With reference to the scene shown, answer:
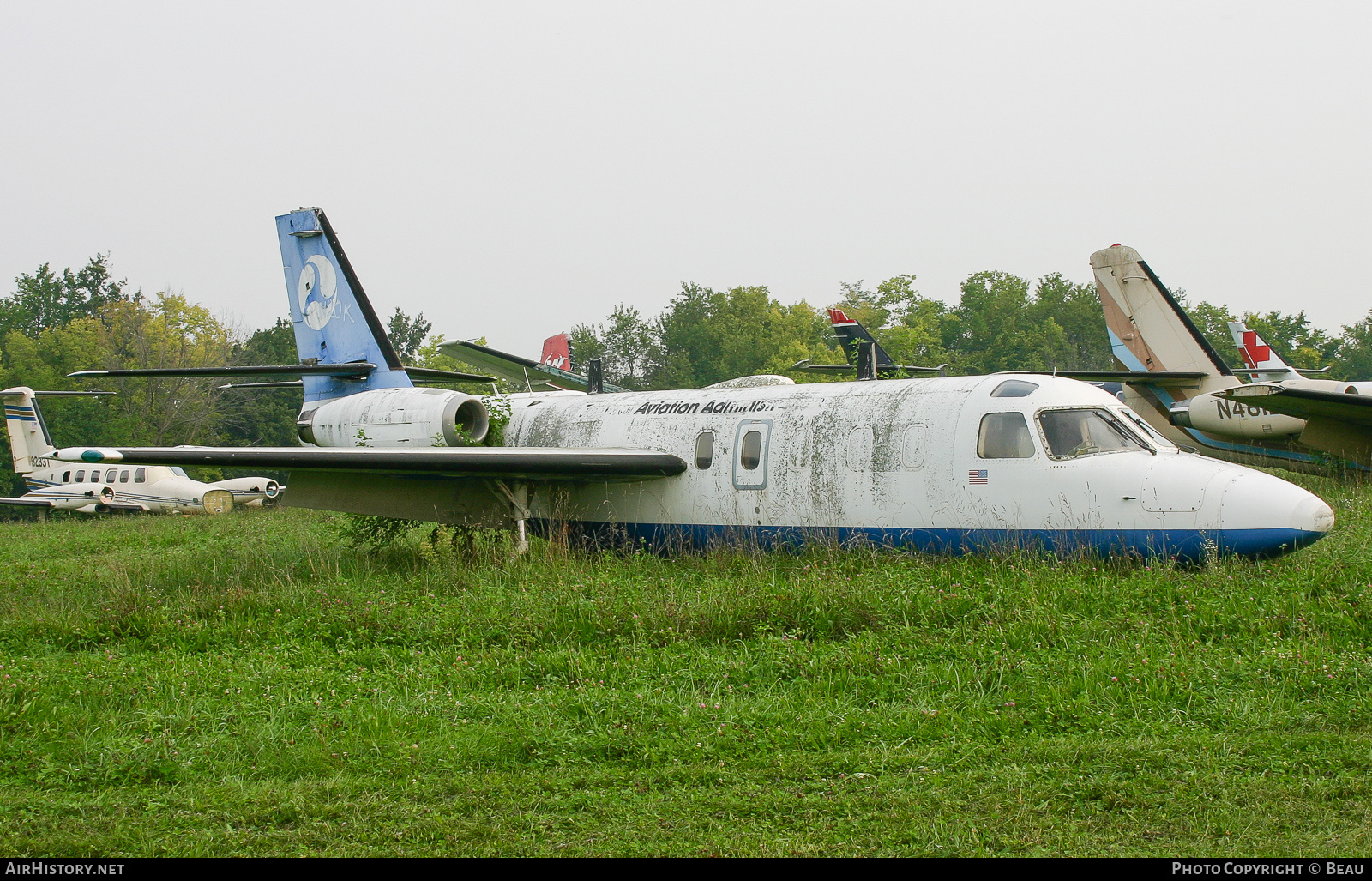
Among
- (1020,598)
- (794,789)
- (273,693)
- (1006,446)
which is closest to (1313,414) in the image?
(1006,446)

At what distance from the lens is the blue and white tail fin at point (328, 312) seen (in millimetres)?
14914

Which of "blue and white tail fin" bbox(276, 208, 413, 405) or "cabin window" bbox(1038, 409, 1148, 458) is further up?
"blue and white tail fin" bbox(276, 208, 413, 405)

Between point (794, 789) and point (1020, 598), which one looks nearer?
point (794, 789)

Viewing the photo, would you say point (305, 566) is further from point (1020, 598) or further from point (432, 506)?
point (1020, 598)

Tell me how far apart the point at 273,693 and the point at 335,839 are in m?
2.45

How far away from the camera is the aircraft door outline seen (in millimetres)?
10711

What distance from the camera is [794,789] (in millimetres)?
4617

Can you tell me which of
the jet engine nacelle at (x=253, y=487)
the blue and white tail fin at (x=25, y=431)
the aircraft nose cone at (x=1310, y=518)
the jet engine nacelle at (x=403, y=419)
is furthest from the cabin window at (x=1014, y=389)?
the blue and white tail fin at (x=25, y=431)

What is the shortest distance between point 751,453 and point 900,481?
5.77 feet

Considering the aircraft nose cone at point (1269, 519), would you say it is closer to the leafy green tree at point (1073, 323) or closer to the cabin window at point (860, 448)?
the cabin window at point (860, 448)

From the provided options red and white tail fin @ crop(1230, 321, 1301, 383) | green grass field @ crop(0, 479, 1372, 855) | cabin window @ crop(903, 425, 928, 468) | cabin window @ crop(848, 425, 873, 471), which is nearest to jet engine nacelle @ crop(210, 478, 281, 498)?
green grass field @ crop(0, 479, 1372, 855)

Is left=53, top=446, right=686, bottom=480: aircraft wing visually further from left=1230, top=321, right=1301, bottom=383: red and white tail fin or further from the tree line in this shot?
the tree line

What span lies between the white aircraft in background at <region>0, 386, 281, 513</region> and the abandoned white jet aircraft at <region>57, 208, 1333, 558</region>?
20801 mm

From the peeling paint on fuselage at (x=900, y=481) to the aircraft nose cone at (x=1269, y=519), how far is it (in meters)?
0.01
